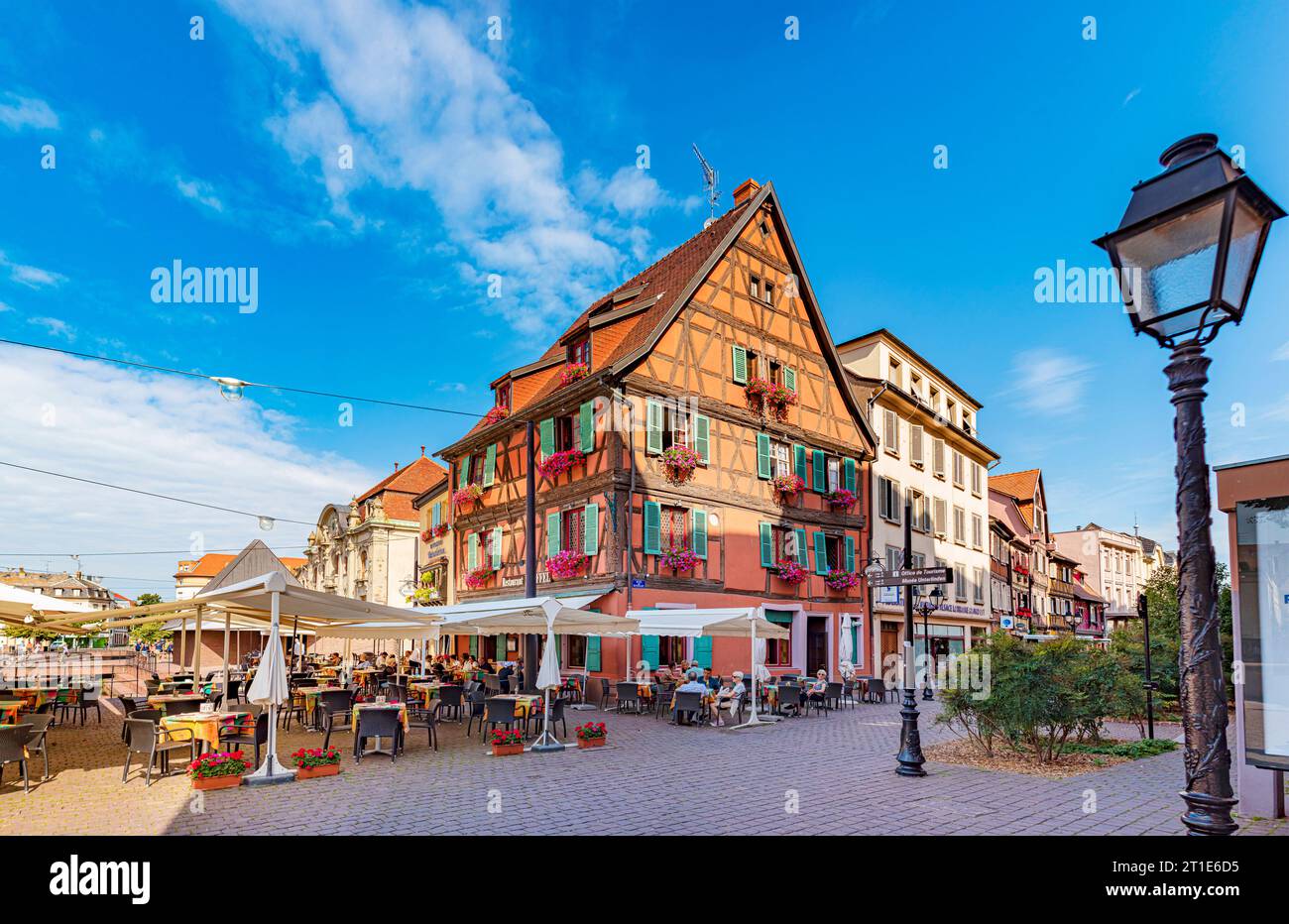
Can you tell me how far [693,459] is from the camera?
76.5 feet

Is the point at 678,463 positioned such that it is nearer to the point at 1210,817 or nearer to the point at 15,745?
the point at 15,745

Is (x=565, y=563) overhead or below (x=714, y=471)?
below

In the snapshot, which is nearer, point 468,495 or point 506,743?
point 506,743

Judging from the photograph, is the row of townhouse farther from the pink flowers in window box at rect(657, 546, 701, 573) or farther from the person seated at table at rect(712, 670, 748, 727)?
the person seated at table at rect(712, 670, 748, 727)

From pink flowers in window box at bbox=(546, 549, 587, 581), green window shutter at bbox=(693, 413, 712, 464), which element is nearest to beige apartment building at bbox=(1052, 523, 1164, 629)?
green window shutter at bbox=(693, 413, 712, 464)

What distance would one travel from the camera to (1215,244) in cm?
367

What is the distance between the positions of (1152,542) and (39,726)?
3593 inches

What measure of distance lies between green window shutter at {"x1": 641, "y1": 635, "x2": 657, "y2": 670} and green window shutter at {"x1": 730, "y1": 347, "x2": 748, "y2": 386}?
8247 mm

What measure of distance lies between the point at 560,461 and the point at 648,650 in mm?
5937

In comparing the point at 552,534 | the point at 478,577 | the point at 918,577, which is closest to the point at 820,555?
the point at 552,534
